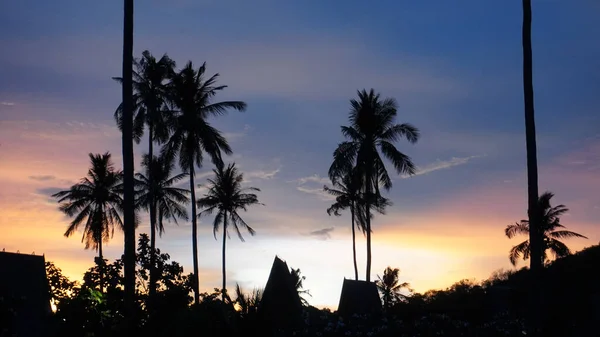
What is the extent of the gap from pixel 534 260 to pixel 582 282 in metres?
23.7

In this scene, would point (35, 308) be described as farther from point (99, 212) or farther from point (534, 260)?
point (99, 212)

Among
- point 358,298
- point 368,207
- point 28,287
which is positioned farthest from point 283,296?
point 368,207

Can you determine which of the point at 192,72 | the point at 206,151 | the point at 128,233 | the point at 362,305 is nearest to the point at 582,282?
the point at 362,305

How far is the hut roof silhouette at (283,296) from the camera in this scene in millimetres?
26359

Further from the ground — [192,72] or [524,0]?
[192,72]

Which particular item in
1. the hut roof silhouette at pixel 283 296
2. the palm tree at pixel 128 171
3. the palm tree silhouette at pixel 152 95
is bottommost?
the hut roof silhouette at pixel 283 296

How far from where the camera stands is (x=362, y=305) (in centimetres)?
3628

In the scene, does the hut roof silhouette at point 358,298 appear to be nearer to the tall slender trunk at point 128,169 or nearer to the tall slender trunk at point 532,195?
the tall slender trunk at point 532,195

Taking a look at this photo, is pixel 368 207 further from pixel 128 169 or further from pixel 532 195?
pixel 128 169

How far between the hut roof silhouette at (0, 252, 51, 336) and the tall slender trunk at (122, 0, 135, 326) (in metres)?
3.74

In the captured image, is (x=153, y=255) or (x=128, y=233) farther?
(x=153, y=255)

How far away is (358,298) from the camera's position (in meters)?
36.6

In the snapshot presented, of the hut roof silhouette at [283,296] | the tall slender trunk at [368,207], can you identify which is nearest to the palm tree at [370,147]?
the tall slender trunk at [368,207]

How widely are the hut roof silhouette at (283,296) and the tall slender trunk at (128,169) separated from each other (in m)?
7.88
